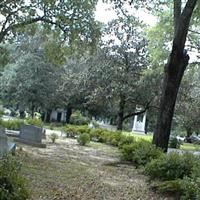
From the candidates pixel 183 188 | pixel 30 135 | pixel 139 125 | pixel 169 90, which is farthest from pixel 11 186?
pixel 139 125

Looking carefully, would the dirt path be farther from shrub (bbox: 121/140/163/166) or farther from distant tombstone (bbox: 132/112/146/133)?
distant tombstone (bbox: 132/112/146/133)

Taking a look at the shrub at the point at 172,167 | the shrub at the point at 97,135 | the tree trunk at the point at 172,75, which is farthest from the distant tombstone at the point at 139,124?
the shrub at the point at 172,167

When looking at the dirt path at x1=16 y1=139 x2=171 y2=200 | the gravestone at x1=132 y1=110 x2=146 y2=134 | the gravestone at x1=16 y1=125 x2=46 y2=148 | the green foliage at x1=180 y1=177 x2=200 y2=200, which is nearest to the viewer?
the green foliage at x1=180 y1=177 x2=200 y2=200

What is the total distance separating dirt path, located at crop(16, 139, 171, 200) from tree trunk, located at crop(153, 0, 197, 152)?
1581 millimetres

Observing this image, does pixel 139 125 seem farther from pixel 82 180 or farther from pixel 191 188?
pixel 191 188

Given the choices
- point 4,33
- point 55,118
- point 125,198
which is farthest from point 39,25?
point 55,118

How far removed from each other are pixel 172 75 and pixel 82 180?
543cm

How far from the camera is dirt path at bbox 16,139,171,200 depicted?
868cm

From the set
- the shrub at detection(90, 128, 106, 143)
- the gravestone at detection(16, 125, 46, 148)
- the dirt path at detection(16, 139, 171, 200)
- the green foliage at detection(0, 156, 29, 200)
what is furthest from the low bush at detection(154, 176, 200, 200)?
the shrub at detection(90, 128, 106, 143)

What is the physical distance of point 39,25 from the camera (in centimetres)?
2180

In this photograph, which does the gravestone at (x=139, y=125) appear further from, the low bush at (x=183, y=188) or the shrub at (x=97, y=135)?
the low bush at (x=183, y=188)

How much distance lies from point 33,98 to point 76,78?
1327 cm

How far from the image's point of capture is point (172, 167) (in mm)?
10070

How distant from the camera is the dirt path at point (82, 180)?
8.68 m
